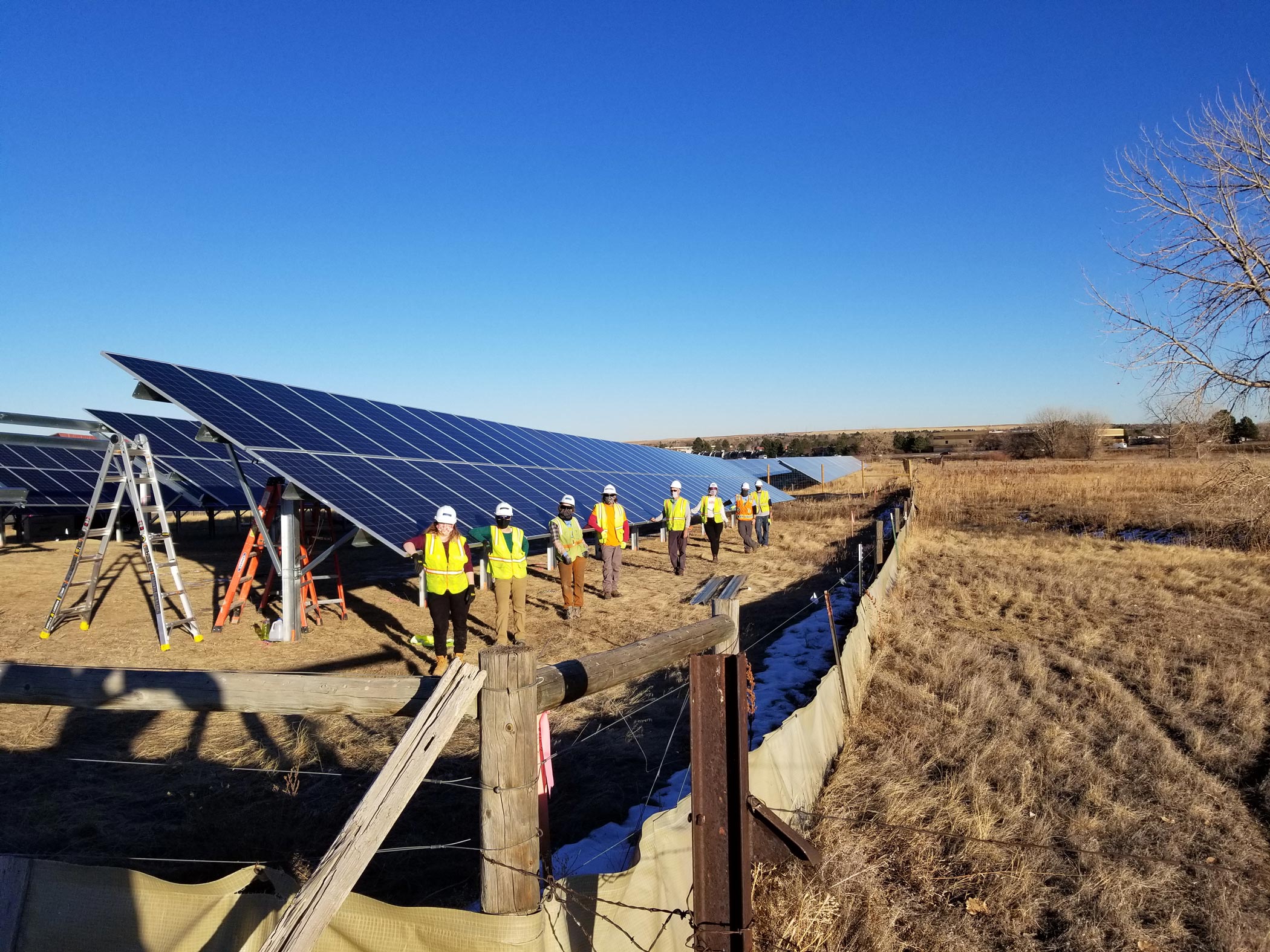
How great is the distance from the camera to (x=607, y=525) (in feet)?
41.5

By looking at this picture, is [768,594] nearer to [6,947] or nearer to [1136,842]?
[1136,842]

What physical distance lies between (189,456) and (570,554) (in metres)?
14.4

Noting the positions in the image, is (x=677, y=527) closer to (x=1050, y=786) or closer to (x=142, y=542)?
(x=142, y=542)

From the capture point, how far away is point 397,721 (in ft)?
21.2

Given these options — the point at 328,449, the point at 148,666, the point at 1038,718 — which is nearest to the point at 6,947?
the point at 1038,718

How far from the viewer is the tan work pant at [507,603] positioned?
887cm

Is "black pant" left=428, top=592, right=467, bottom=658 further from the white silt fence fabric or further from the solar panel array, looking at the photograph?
the solar panel array

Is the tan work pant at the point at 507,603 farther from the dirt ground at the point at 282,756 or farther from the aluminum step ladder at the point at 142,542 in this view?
the aluminum step ladder at the point at 142,542

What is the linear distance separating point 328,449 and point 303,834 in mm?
7522

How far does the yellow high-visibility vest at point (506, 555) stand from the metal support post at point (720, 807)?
6.40 meters

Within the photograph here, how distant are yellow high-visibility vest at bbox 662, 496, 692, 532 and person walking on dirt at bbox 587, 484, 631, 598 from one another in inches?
77.7

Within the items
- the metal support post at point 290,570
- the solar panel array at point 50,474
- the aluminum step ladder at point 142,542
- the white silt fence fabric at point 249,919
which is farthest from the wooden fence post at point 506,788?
the solar panel array at point 50,474

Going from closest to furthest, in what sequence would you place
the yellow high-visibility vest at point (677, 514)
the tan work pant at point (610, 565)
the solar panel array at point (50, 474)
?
the tan work pant at point (610, 565) → the yellow high-visibility vest at point (677, 514) → the solar panel array at point (50, 474)

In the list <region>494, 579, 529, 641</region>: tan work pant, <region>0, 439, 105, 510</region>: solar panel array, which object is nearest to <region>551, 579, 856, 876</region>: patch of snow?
<region>494, 579, 529, 641</region>: tan work pant
